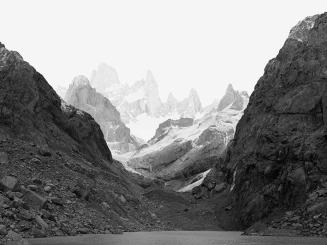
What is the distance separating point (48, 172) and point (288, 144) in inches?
2053

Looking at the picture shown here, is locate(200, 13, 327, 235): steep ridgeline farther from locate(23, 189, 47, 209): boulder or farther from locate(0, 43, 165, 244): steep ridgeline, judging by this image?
locate(23, 189, 47, 209): boulder

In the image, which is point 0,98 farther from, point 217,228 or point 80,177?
point 217,228

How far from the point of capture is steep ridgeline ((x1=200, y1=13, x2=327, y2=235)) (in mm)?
85562

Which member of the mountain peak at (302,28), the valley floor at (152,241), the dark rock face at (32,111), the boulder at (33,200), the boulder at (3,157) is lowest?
the valley floor at (152,241)

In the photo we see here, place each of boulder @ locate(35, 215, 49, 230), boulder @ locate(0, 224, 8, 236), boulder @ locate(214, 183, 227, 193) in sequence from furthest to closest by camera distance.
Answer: boulder @ locate(214, 183, 227, 193), boulder @ locate(35, 215, 49, 230), boulder @ locate(0, 224, 8, 236)

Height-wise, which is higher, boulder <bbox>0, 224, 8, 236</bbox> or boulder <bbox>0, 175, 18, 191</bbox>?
boulder <bbox>0, 175, 18, 191</bbox>

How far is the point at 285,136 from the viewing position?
104375 mm

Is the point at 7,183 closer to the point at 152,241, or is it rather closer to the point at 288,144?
the point at 152,241

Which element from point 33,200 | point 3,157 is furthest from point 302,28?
point 33,200

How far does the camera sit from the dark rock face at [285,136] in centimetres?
9106

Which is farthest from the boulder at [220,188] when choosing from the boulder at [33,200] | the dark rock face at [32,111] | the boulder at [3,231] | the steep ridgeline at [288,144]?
the boulder at [3,231]

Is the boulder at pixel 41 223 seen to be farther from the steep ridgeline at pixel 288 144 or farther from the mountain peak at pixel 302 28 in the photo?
the mountain peak at pixel 302 28

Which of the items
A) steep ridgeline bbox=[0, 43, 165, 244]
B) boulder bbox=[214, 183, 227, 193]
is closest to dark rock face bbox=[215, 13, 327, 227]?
boulder bbox=[214, 183, 227, 193]

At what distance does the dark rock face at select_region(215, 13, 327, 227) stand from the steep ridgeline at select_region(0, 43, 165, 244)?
24.4m
